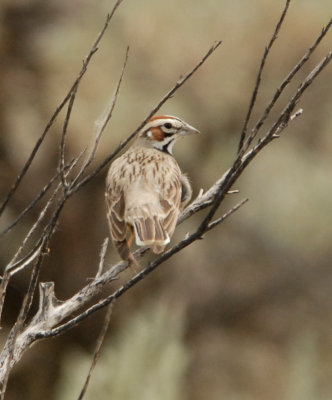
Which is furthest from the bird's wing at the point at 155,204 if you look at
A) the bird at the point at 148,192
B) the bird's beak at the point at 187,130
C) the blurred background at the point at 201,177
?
the blurred background at the point at 201,177

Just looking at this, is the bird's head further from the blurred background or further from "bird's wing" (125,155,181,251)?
the blurred background

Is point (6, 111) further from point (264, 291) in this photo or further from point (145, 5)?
point (264, 291)

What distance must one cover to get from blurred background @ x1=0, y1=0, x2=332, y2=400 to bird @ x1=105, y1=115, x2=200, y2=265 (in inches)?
225

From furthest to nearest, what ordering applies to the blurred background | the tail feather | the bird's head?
the blurred background, the bird's head, the tail feather

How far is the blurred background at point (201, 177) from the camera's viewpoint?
12836mm

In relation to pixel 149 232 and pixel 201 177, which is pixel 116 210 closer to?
pixel 149 232

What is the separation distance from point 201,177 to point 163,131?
8095 mm

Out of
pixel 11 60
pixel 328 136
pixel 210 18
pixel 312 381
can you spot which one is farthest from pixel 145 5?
pixel 312 381

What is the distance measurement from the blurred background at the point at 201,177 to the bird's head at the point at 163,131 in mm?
5618

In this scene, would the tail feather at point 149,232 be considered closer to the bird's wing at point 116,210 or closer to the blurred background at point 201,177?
the bird's wing at point 116,210

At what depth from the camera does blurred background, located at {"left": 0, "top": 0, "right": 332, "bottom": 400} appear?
12836mm

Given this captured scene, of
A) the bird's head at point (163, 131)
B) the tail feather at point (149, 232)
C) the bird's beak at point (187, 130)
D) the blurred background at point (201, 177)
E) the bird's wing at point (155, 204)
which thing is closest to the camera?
the tail feather at point (149, 232)

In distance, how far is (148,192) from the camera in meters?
5.54

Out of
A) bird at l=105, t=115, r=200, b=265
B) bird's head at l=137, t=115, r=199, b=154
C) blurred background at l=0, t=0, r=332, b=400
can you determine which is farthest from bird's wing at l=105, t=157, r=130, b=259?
blurred background at l=0, t=0, r=332, b=400
